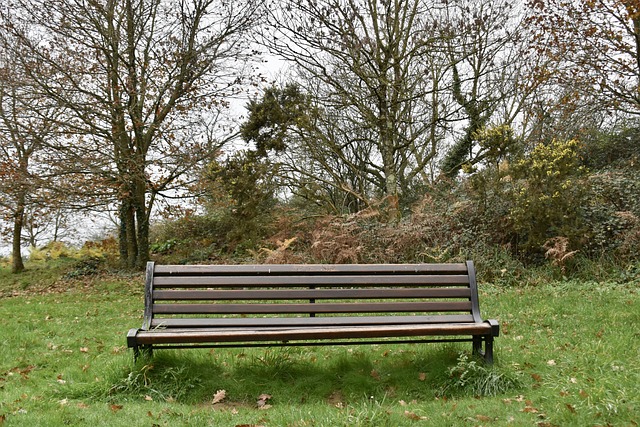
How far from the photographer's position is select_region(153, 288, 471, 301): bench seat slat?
4.16 metres

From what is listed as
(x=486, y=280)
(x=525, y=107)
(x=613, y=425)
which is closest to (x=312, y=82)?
(x=525, y=107)

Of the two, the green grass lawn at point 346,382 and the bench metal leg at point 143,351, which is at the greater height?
the bench metal leg at point 143,351

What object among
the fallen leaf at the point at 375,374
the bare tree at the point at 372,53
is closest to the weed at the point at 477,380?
the fallen leaf at the point at 375,374

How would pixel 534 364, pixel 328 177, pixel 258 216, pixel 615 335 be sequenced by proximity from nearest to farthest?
pixel 534 364
pixel 615 335
pixel 258 216
pixel 328 177

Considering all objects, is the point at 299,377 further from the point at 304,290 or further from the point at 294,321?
the point at 304,290

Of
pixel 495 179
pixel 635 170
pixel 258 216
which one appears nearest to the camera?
pixel 495 179

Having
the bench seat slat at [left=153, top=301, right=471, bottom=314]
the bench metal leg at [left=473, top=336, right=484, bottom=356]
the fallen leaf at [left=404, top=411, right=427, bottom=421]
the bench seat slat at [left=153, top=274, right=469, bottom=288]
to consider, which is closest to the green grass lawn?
the fallen leaf at [left=404, top=411, right=427, bottom=421]

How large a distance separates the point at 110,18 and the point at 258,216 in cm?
625

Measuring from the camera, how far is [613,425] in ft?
9.26

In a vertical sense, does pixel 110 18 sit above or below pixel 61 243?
above

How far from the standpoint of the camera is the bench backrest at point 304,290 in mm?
4148

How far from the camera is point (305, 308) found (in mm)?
4230

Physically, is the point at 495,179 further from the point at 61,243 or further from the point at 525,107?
the point at 61,243

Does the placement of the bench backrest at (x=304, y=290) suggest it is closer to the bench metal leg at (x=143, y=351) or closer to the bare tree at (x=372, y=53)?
the bench metal leg at (x=143, y=351)
